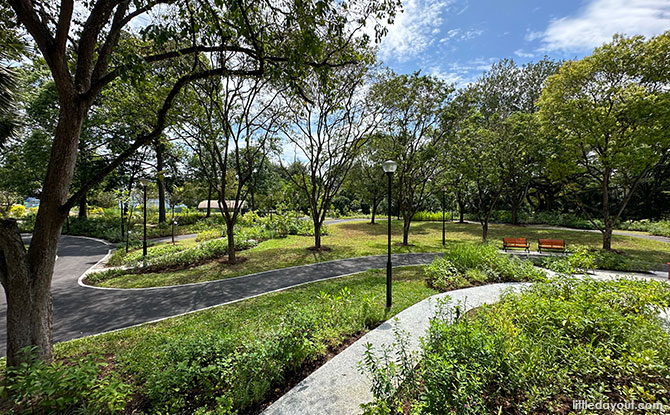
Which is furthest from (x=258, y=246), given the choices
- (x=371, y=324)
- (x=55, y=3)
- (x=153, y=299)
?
(x=55, y=3)

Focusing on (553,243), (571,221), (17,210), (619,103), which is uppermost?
(619,103)

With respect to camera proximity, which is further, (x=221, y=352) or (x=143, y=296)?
(x=143, y=296)

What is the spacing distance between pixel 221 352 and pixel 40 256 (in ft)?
9.46

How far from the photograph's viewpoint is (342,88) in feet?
39.1

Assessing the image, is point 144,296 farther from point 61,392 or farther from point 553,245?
point 553,245

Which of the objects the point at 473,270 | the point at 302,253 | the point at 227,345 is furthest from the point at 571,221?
the point at 227,345

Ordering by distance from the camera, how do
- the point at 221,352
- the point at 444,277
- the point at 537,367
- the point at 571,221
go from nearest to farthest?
the point at 537,367 < the point at 221,352 < the point at 444,277 < the point at 571,221

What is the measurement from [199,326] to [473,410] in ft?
16.7

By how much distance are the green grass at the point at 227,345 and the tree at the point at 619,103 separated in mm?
12696

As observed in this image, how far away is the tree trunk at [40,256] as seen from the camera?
10.5 ft

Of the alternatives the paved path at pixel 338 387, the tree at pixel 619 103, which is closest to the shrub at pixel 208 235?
the paved path at pixel 338 387

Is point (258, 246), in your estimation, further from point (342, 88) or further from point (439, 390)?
point (439, 390)

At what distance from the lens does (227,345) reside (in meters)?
3.56

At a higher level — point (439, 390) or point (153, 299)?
point (439, 390)
